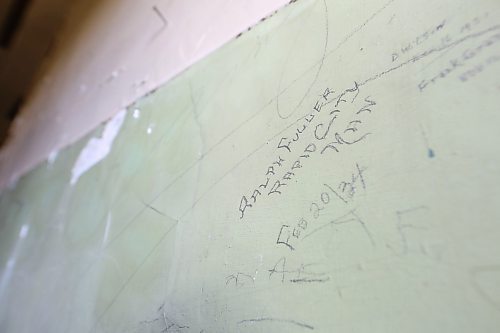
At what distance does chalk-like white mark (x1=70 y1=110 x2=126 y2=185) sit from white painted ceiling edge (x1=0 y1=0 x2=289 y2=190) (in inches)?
2.1

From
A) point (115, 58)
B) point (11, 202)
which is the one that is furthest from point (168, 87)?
point (11, 202)

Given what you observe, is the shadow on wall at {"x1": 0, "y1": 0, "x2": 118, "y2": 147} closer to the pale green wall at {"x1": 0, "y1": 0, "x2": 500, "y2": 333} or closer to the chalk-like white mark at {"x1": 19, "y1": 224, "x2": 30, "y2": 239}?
the chalk-like white mark at {"x1": 19, "y1": 224, "x2": 30, "y2": 239}

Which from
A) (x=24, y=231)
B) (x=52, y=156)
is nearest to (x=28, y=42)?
(x=52, y=156)

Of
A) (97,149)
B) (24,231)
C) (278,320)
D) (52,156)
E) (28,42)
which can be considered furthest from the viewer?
(28,42)

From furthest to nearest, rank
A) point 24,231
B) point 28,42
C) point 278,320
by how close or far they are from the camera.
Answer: point 28,42 < point 24,231 < point 278,320

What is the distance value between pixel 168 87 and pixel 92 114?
1.74ft

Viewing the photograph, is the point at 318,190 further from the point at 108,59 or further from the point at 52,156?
the point at 52,156

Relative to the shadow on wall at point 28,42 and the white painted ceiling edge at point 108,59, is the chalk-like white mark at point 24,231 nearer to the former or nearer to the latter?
the white painted ceiling edge at point 108,59

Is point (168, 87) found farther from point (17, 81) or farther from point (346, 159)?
point (17, 81)

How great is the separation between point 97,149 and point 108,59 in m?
0.43

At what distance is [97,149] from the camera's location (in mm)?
1290

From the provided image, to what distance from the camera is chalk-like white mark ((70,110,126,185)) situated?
1.23m

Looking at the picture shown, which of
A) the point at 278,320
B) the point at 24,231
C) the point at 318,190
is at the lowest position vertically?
the point at 278,320

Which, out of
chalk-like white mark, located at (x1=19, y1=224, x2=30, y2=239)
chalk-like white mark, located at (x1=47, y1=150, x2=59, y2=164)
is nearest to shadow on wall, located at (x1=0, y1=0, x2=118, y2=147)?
chalk-like white mark, located at (x1=47, y1=150, x2=59, y2=164)
